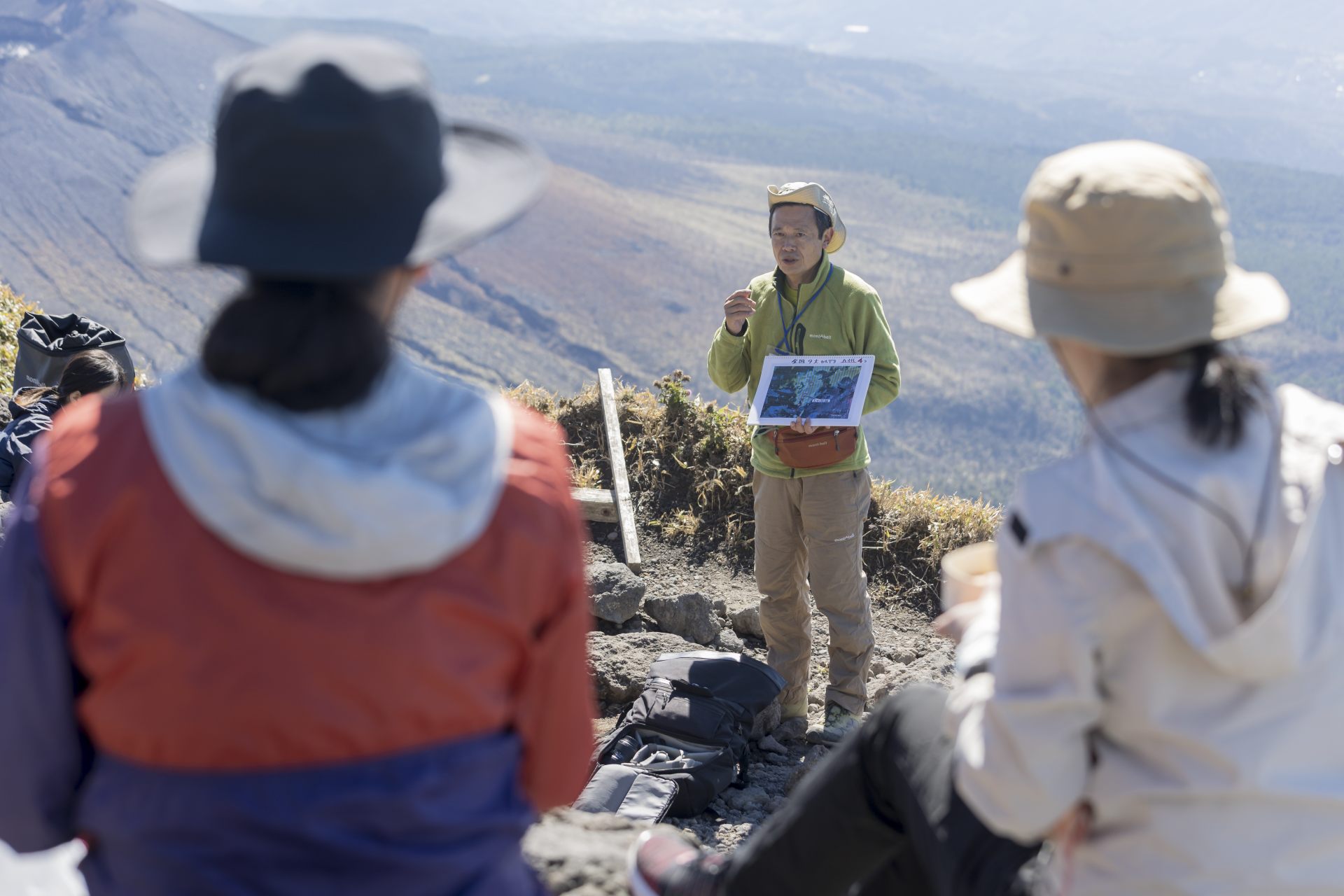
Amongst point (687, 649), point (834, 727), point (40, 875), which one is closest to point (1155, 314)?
point (40, 875)

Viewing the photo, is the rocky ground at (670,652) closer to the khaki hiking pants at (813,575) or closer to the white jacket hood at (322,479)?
the khaki hiking pants at (813,575)

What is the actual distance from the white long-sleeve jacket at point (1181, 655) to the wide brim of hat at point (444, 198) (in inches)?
31.4

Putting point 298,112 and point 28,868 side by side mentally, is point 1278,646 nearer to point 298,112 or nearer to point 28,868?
point 298,112

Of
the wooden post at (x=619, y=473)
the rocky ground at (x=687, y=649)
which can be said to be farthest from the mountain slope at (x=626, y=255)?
the rocky ground at (x=687, y=649)

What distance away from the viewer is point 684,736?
4230mm

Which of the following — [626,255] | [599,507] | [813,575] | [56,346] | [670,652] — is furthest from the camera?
[626,255]

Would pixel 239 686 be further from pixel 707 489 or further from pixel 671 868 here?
pixel 707 489

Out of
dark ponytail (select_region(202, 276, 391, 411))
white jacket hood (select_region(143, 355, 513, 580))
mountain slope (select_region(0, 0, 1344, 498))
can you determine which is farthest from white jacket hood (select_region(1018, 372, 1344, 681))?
mountain slope (select_region(0, 0, 1344, 498))

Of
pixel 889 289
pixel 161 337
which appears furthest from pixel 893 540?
pixel 889 289

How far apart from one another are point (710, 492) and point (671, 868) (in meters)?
5.09

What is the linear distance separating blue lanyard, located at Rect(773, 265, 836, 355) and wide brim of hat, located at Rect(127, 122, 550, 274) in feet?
10.1

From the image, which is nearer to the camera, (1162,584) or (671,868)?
(1162,584)

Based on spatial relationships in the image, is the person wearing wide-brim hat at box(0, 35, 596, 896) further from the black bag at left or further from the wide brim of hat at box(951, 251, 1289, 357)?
the black bag at left

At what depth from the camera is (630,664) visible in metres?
5.02
